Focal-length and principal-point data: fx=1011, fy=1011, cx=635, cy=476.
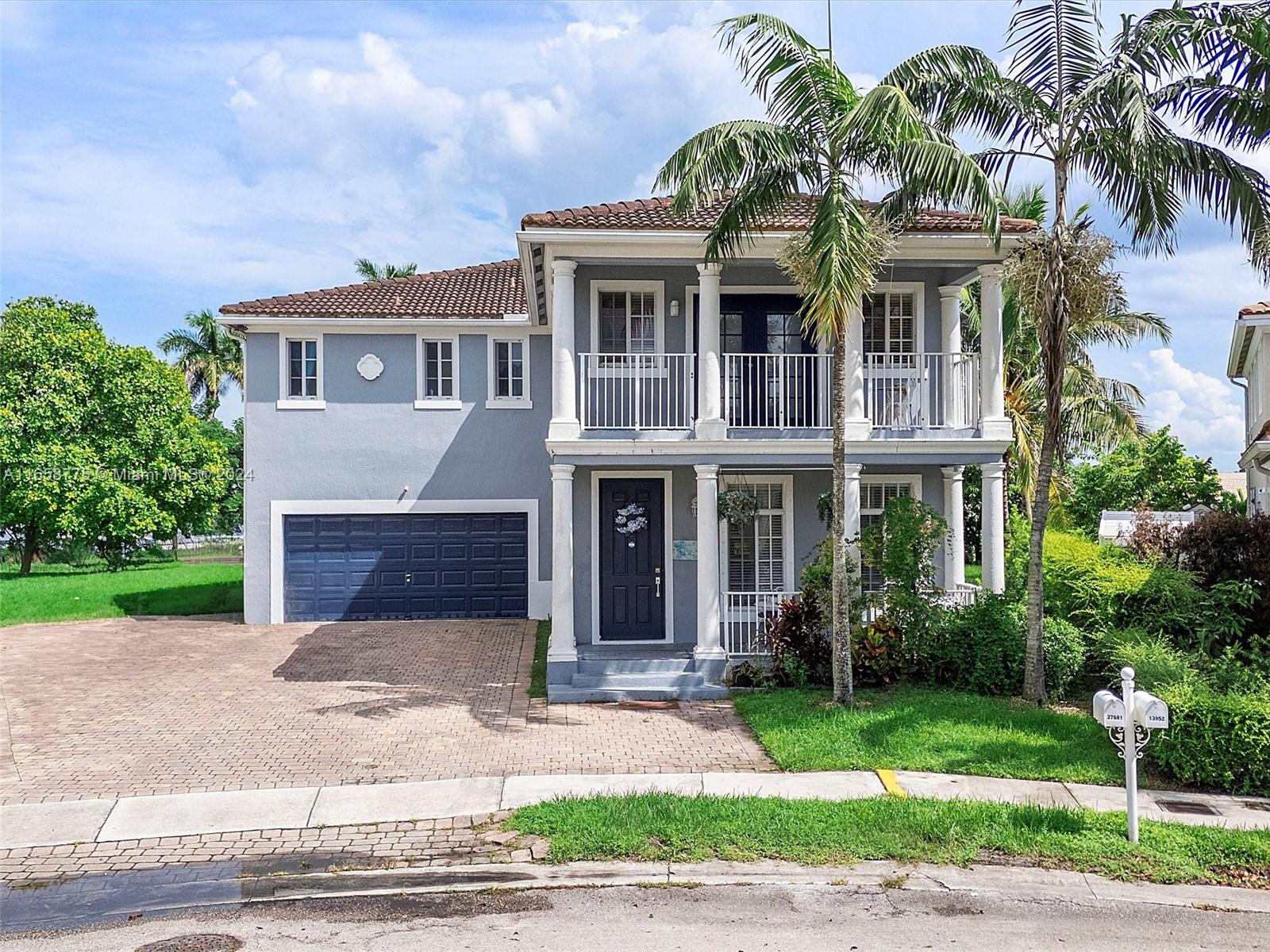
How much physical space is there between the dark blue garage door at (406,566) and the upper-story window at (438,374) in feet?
7.00

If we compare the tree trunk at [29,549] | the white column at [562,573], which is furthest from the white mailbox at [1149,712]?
the tree trunk at [29,549]

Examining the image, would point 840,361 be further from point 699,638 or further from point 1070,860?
point 1070,860

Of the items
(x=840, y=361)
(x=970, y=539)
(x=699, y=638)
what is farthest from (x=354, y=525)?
(x=970, y=539)

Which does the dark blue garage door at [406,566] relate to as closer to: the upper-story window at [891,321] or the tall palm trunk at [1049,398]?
the upper-story window at [891,321]

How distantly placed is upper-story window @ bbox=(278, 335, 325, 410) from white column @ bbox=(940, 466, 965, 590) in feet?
37.2

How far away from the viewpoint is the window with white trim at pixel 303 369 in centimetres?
1908

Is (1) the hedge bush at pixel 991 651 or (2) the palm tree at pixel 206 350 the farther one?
(2) the palm tree at pixel 206 350

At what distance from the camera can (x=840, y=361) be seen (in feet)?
37.7

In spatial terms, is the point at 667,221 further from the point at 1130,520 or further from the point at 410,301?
the point at 1130,520

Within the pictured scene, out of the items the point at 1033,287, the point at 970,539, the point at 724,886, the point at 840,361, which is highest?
the point at 1033,287

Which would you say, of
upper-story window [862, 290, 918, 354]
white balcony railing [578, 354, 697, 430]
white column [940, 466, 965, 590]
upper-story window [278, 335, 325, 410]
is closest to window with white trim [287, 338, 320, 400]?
upper-story window [278, 335, 325, 410]

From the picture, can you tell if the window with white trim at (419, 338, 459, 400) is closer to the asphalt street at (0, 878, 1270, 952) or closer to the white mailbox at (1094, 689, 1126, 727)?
the asphalt street at (0, 878, 1270, 952)

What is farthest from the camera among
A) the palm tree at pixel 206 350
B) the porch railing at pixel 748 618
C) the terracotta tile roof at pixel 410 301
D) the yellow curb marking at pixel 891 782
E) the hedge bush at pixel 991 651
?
the palm tree at pixel 206 350

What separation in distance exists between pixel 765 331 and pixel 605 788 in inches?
306
